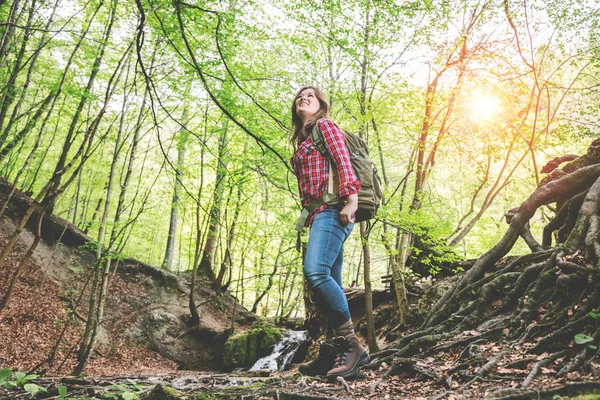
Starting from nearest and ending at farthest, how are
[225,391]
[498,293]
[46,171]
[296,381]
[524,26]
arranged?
[225,391], [296,381], [498,293], [524,26], [46,171]

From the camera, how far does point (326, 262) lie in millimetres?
2760

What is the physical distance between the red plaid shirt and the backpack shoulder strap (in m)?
0.03

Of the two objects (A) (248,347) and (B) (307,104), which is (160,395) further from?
(A) (248,347)

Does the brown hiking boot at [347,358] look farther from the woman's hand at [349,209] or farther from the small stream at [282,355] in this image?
the small stream at [282,355]

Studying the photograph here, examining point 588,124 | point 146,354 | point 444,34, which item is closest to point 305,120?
point 444,34

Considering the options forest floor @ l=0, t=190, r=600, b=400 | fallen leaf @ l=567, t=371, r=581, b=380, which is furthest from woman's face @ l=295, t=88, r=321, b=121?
fallen leaf @ l=567, t=371, r=581, b=380

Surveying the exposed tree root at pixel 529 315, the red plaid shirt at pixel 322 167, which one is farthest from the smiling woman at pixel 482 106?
the red plaid shirt at pixel 322 167

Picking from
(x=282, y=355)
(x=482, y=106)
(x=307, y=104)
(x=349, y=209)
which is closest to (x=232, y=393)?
(x=349, y=209)

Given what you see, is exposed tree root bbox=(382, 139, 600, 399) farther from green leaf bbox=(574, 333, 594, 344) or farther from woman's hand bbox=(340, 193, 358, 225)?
woman's hand bbox=(340, 193, 358, 225)

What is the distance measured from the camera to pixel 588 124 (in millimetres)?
9617

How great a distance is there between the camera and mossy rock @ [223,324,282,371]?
11078 mm

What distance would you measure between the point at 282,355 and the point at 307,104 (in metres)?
9.62

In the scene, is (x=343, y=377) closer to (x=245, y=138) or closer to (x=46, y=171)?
(x=245, y=138)

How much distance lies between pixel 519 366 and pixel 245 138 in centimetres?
1083
